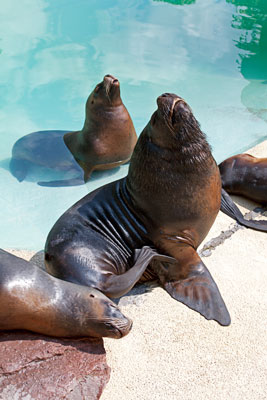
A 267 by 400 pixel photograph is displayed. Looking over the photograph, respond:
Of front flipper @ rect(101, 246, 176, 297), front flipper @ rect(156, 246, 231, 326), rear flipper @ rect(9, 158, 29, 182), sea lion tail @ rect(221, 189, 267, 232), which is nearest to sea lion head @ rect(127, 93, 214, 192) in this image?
front flipper @ rect(101, 246, 176, 297)

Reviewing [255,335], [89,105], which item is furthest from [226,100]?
[255,335]

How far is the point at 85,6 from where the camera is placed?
1355 cm

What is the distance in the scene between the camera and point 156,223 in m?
3.67

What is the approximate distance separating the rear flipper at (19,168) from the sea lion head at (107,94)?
1286 millimetres

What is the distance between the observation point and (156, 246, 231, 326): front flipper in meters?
3.57

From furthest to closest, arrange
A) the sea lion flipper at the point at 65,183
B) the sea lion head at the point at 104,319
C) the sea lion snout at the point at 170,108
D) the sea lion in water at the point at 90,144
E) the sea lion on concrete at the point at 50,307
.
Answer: the sea lion flipper at the point at 65,183 < the sea lion in water at the point at 90,144 < the sea lion snout at the point at 170,108 < the sea lion head at the point at 104,319 < the sea lion on concrete at the point at 50,307

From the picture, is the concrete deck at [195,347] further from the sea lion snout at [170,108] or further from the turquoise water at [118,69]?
the turquoise water at [118,69]

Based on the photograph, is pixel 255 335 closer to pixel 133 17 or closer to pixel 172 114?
pixel 172 114

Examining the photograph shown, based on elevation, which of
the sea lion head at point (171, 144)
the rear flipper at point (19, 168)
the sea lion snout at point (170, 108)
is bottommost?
the rear flipper at point (19, 168)

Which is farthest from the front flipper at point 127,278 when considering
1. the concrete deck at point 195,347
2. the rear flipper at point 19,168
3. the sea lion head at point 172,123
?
the rear flipper at point 19,168

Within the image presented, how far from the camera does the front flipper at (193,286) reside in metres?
3.57

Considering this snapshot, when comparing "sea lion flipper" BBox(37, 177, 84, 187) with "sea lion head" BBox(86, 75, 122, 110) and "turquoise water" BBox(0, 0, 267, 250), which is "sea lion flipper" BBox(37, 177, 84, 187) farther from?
"sea lion head" BBox(86, 75, 122, 110)

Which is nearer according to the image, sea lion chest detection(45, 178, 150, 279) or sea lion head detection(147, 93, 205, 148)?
sea lion head detection(147, 93, 205, 148)

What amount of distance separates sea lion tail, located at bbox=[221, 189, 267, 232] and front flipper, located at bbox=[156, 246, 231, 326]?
3.27 ft
